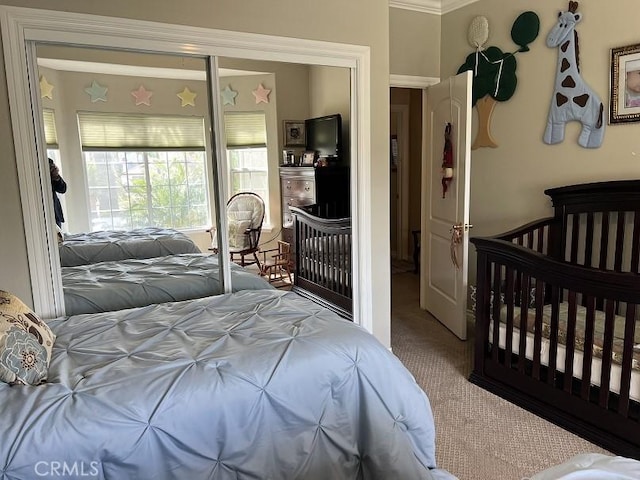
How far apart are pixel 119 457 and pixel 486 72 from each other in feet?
11.6

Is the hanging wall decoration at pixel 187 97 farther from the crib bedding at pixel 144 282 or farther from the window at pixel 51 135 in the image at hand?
the crib bedding at pixel 144 282

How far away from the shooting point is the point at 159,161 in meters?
2.57

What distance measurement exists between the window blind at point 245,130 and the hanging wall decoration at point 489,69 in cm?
188

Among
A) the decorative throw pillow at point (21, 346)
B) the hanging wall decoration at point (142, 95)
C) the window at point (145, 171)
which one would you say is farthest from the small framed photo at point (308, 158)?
the decorative throw pillow at point (21, 346)

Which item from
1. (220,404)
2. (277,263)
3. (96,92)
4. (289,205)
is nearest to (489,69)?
(289,205)

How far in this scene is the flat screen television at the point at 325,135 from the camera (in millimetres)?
2865

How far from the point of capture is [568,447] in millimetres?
2250

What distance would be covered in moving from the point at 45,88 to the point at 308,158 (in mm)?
1412

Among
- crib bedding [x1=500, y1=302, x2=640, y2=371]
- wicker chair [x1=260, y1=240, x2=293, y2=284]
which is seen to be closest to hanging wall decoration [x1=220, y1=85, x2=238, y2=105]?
wicker chair [x1=260, y1=240, x2=293, y2=284]

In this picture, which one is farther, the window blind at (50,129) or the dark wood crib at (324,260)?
the dark wood crib at (324,260)

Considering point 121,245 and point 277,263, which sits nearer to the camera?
point 121,245

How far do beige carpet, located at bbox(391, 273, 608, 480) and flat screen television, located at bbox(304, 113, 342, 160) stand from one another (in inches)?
61.5

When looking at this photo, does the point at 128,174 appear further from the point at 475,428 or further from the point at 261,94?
the point at 475,428

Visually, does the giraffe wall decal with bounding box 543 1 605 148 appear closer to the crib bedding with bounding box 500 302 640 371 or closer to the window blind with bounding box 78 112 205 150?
the crib bedding with bounding box 500 302 640 371
